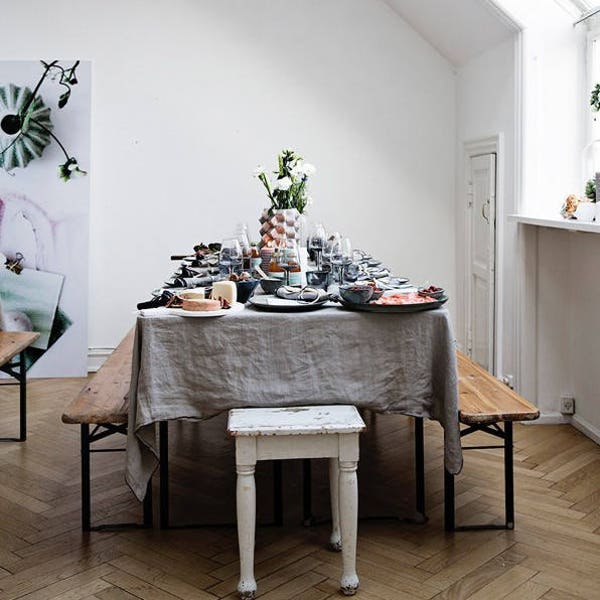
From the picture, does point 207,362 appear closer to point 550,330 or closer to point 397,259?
point 550,330

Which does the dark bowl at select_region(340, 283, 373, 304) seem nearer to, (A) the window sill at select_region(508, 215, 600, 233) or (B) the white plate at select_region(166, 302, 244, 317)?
(B) the white plate at select_region(166, 302, 244, 317)

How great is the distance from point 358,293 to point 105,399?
1.15 metres

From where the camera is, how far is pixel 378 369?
3.42 metres

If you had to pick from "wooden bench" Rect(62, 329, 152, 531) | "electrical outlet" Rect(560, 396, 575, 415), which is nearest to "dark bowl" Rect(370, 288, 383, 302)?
"wooden bench" Rect(62, 329, 152, 531)

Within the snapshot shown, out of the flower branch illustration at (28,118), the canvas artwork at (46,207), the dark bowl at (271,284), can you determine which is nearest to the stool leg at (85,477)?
the dark bowl at (271,284)

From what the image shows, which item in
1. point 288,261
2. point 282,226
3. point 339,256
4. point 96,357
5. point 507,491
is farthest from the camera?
point 96,357

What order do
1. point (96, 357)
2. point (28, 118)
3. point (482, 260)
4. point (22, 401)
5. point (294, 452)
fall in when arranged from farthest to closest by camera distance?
1. point (96, 357)
2. point (28, 118)
3. point (482, 260)
4. point (22, 401)
5. point (294, 452)

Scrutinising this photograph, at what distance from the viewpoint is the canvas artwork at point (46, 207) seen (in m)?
6.63

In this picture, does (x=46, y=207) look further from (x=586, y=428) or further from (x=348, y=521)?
(x=348, y=521)

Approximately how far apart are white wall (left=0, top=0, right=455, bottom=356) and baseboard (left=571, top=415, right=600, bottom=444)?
2398mm

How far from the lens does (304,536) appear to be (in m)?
3.67

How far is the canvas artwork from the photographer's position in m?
6.63

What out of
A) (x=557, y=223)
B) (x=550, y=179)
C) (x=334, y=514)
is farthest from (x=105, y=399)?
(x=550, y=179)

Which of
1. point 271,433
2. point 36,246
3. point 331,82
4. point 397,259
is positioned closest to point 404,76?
point 331,82
